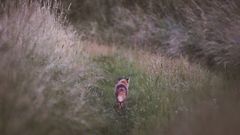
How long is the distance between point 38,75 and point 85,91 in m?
1.18

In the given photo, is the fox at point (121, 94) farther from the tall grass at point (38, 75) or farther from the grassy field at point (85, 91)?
the tall grass at point (38, 75)

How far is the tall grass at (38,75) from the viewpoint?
14.3ft

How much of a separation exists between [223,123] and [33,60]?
7.47 feet

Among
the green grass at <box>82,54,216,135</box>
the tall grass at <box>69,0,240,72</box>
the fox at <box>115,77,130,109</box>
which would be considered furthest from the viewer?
the tall grass at <box>69,0,240,72</box>

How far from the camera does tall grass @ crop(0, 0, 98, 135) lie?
4348 millimetres

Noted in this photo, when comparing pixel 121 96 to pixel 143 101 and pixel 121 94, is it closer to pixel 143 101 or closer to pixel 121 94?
pixel 121 94

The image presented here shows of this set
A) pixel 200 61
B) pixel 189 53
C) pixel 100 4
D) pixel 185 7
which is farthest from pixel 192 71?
pixel 100 4

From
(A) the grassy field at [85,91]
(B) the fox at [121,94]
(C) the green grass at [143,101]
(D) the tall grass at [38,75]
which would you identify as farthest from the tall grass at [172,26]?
(D) the tall grass at [38,75]

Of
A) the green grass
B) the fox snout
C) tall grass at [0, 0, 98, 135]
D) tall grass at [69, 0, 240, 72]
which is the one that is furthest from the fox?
tall grass at [69, 0, 240, 72]

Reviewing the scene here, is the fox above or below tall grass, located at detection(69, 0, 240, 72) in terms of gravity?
below

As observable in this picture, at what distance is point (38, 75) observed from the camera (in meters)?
5.26

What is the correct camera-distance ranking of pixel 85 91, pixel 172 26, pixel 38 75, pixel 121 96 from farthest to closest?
pixel 172 26
pixel 121 96
pixel 85 91
pixel 38 75

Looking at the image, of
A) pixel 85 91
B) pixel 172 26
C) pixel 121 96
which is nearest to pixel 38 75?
pixel 85 91

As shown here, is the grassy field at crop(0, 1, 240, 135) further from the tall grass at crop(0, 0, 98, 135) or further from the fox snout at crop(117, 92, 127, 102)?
the fox snout at crop(117, 92, 127, 102)
